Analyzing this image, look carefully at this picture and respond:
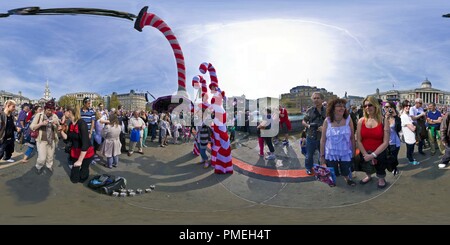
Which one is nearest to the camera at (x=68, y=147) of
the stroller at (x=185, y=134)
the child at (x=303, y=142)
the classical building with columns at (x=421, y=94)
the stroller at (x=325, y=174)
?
the stroller at (x=185, y=134)

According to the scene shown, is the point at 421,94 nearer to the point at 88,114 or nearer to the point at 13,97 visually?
the point at 88,114

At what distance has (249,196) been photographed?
209cm

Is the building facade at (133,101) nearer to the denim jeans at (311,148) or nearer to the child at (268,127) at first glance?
the child at (268,127)

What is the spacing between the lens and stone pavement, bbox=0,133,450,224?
6.70ft

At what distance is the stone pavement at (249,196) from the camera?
2043mm

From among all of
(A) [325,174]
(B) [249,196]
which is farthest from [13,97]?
(A) [325,174]

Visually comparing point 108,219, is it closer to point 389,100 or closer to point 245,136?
point 245,136

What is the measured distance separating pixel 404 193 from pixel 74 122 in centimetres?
275

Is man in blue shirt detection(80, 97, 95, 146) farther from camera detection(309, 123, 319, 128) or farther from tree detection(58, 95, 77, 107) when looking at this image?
camera detection(309, 123, 319, 128)

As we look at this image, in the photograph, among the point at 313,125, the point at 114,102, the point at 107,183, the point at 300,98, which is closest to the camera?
the point at 300,98

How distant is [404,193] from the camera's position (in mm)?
2061

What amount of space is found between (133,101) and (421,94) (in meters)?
2.13

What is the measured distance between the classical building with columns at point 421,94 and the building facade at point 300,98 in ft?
1.28
